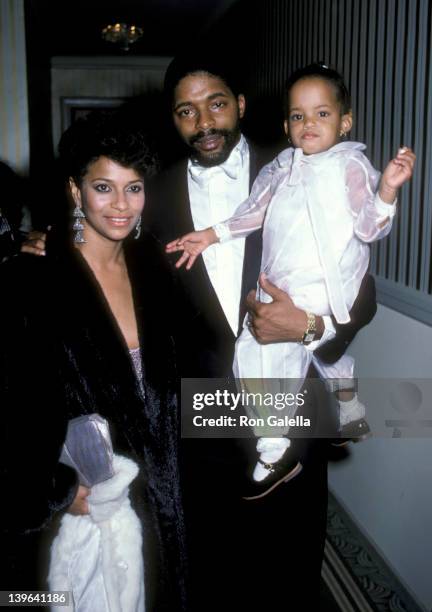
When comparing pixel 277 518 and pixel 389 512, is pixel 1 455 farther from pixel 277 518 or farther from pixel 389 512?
pixel 389 512

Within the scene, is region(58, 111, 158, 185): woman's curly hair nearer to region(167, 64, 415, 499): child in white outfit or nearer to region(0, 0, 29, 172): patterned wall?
region(167, 64, 415, 499): child in white outfit

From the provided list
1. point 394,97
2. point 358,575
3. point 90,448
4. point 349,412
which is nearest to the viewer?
point 90,448

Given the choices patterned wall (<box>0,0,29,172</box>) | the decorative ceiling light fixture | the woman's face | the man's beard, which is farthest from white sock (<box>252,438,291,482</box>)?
the decorative ceiling light fixture

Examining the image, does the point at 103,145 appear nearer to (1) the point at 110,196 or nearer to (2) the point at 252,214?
(1) the point at 110,196

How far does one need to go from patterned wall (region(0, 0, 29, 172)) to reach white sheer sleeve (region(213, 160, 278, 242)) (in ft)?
6.42

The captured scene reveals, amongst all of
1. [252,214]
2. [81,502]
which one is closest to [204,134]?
[252,214]

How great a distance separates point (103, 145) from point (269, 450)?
2.66 ft

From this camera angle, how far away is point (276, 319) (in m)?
1.32

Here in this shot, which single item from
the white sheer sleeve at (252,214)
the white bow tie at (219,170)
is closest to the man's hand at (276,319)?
the white sheer sleeve at (252,214)

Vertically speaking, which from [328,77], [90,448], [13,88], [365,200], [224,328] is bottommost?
[90,448]

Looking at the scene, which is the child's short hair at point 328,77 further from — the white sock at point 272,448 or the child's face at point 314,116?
the white sock at point 272,448

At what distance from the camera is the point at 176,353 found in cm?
134

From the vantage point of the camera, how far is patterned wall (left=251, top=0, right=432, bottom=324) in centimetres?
171

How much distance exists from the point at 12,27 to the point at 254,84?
1356 millimetres
